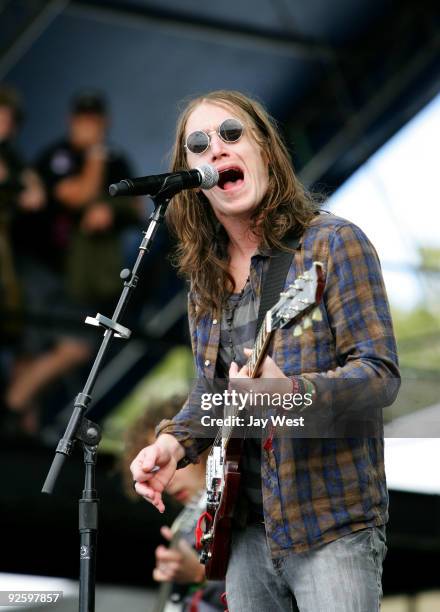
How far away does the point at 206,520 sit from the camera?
282cm

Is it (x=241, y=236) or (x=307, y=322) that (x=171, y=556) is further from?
(x=307, y=322)

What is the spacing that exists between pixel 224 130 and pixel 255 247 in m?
0.31

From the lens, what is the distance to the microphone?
107 inches

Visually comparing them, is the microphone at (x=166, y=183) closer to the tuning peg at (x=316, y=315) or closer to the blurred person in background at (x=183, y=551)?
the tuning peg at (x=316, y=315)

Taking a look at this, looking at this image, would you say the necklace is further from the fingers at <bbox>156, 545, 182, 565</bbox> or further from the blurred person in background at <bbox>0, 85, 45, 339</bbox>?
the blurred person in background at <bbox>0, 85, 45, 339</bbox>

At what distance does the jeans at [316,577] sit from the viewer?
2.43m

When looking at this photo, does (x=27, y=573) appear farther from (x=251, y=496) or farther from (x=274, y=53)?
(x=251, y=496)

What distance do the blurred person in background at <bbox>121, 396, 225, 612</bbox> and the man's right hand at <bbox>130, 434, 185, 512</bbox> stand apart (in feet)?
4.44

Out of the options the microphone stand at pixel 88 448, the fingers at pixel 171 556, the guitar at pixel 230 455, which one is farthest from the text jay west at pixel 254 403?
the fingers at pixel 171 556

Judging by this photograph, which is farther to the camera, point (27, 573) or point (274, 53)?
point (274, 53)

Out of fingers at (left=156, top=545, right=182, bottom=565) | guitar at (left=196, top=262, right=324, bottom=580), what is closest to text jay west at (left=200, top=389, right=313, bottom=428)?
guitar at (left=196, top=262, right=324, bottom=580)

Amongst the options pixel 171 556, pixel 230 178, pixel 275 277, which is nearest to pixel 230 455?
pixel 275 277

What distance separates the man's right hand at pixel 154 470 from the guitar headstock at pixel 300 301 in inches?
19.5

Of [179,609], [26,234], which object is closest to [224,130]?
[179,609]
